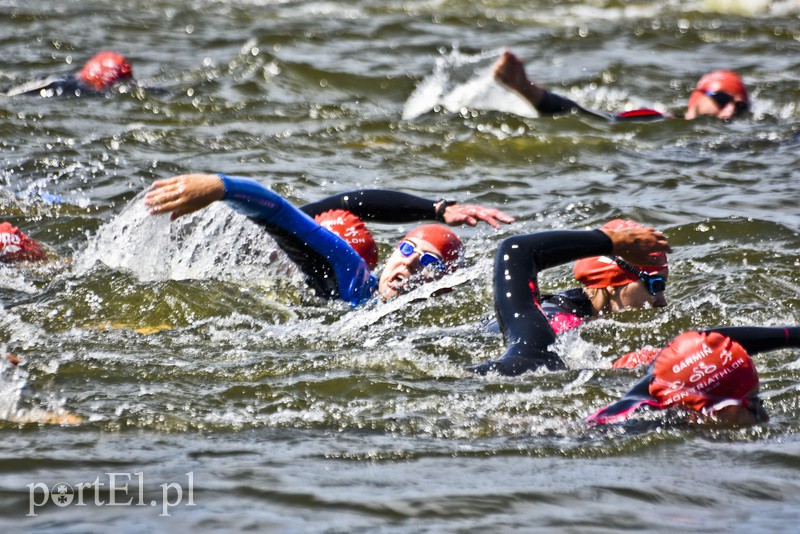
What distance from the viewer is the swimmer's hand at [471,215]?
7.68 meters

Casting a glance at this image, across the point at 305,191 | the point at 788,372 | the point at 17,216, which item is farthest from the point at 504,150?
the point at 788,372

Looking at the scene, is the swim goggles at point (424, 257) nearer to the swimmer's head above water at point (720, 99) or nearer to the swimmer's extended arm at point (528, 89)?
the swimmer's extended arm at point (528, 89)

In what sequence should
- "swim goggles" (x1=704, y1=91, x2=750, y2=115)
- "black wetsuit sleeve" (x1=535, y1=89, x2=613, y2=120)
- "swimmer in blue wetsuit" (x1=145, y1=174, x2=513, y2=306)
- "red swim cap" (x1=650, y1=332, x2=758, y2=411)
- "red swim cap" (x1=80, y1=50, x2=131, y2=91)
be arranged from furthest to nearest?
"red swim cap" (x1=80, y1=50, x2=131, y2=91) → "swim goggles" (x1=704, y1=91, x2=750, y2=115) → "black wetsuit sleeve" (x1=535, y1=89, x2=613, y2=120) → "swimmer in blue wetsuit" (x1=145, y1=174, x2=513, y2=306) → "red swim cap" (x1=650, y1=332, x2=758, y2=411)

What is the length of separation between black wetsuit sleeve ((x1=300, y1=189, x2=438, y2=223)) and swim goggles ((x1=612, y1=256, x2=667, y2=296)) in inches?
75.4

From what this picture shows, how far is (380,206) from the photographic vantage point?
8219 mm

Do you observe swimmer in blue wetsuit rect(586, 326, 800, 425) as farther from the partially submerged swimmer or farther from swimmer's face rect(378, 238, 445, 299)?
the partially submerged swimmer

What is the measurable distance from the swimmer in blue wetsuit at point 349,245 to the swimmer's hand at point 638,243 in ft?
5.56

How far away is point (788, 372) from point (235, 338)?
10.8 feet

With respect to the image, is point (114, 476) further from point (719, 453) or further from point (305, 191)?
point (305, 191)

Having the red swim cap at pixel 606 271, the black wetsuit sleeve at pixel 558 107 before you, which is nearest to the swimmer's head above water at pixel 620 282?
the red swim cap at pixel 606 271

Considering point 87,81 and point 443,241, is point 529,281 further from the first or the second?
point 87,81

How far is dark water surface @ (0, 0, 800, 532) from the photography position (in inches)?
182

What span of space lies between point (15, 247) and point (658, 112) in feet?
24.3

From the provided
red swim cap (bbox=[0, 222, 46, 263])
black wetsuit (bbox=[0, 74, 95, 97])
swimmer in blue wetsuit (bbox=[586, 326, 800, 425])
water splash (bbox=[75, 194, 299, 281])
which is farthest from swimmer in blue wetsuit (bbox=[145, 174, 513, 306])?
black wetsuit (bbox=[0, 74, 95, 97])
